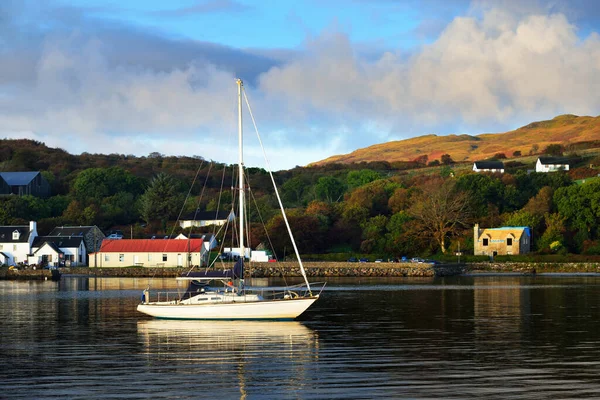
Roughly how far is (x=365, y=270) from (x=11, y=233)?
4673cm

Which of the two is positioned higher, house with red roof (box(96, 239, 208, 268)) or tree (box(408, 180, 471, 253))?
tree (box(408, 180, 471, 253))

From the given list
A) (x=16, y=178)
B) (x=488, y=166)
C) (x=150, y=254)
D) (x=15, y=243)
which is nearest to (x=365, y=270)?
(x=150, y=254)

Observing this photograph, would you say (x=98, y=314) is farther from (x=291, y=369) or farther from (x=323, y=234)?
(x=323, y=234)

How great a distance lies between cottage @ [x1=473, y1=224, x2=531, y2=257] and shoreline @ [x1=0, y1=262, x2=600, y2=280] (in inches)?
280

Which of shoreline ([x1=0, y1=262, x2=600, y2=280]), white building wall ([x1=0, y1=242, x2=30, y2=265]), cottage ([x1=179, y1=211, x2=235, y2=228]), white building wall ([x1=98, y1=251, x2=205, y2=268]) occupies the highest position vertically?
cottage ([x1=179, y1=211, x2=235, y2=228])

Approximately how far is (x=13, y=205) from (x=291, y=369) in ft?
349

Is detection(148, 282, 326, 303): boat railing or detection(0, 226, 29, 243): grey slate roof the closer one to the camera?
detection(148, 282, 326, 303): boat railing

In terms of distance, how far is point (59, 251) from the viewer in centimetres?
10200

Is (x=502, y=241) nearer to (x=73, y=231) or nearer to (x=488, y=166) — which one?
(x=73, y=231)

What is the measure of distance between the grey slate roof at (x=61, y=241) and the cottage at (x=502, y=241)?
51825 mm

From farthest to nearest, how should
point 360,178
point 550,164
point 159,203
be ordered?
point 550,164 → point 360,178 → point 159,203

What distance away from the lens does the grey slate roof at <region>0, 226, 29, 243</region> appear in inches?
4075

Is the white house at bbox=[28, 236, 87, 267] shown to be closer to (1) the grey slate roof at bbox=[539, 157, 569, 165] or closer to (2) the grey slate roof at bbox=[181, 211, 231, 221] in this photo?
(2) the grey slate roof at bbox=[181, 211, 231, 221]

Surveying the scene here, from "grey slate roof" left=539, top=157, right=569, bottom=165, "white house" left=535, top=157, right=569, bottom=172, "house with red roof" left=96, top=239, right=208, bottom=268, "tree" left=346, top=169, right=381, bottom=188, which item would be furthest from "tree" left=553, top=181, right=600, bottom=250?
"grey slate roof" left=539, top=157, right=569, bottom=165
